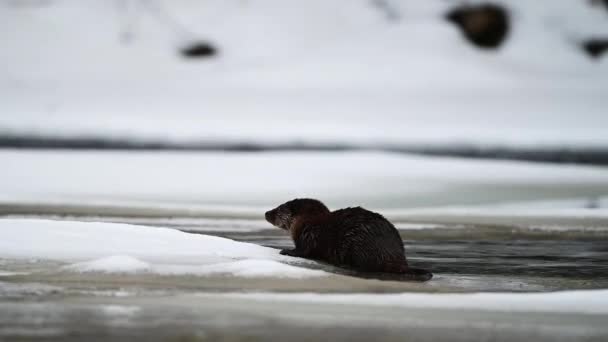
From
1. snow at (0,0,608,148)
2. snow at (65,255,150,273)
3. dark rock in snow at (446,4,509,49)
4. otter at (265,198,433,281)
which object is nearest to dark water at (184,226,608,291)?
otter at (265,198,433,281)

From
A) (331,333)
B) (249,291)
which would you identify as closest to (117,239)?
(249,291)

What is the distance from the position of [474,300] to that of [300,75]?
27.6 ft

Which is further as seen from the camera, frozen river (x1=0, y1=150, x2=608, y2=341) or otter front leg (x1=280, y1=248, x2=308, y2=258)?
otter front leg (x1=280, y1=248, x2=308, y2=258)

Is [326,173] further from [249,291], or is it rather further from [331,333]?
[331,333]

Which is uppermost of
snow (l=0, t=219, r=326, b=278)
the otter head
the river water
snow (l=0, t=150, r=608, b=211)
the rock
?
the rock

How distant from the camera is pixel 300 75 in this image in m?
12.2

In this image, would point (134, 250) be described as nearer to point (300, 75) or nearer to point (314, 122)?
point (314, 122)

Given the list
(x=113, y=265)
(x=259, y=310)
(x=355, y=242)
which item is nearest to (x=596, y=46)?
(x=355, y=242)

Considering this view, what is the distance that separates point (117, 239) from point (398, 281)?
4.78 ft

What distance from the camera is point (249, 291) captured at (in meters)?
4.06

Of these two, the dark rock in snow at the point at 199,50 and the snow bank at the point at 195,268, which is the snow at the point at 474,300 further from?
the dark rock in snow at the point at 199,50

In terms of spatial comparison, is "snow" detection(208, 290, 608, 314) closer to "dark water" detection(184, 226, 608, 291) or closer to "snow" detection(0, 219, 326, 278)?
"dark water" detection(184, 226, 608, 291)

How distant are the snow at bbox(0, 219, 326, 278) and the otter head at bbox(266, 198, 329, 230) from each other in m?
0.53

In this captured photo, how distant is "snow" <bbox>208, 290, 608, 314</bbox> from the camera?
3.80 meters
